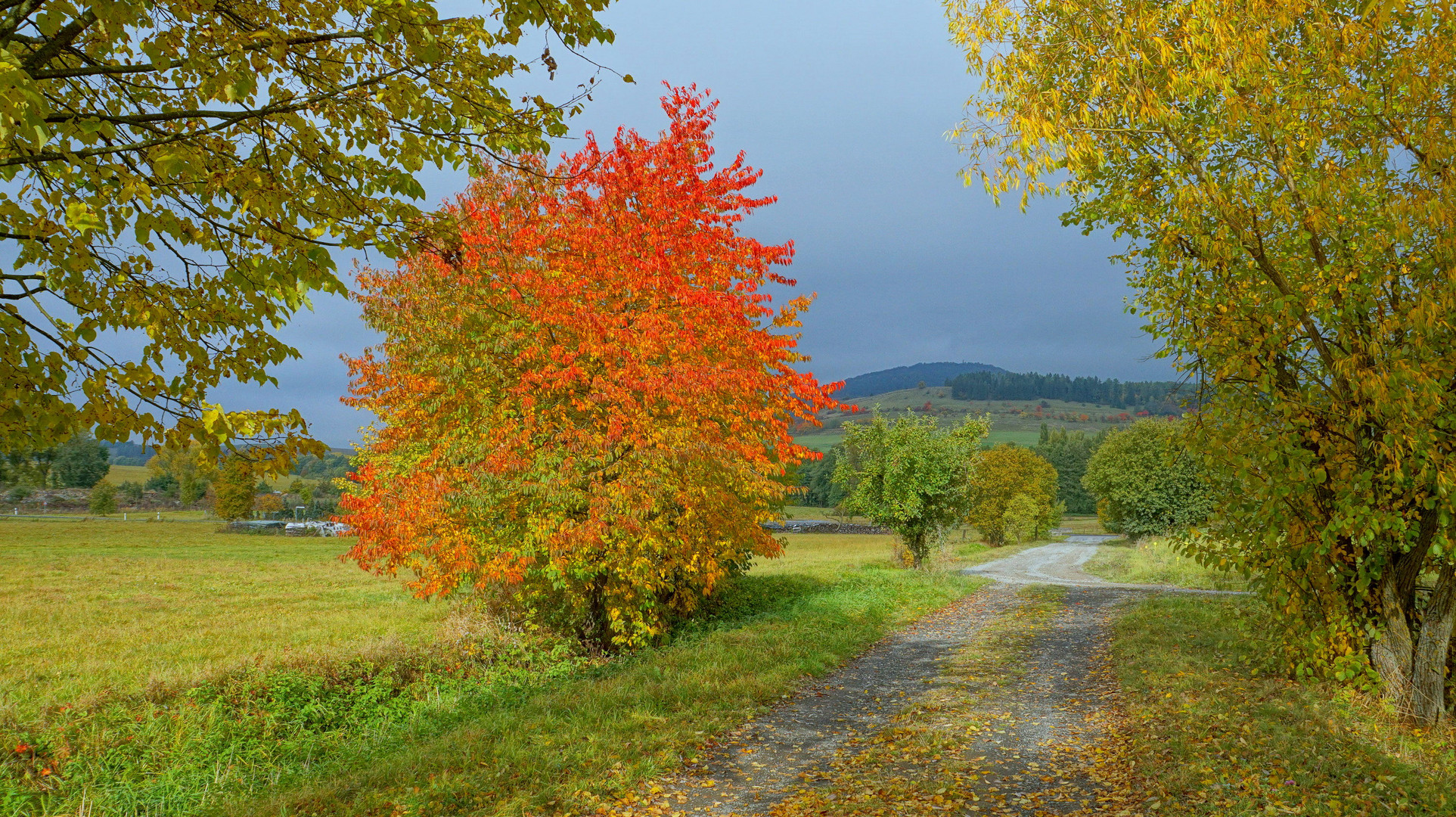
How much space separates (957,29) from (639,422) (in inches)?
281

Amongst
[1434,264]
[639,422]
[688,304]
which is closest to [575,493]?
[639,422]

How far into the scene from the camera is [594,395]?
12.7m

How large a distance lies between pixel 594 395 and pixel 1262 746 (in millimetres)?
9795

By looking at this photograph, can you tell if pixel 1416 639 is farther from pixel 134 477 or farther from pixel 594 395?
pixel 134 477

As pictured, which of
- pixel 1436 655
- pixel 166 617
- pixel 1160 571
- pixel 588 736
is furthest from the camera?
pixel 1160 571

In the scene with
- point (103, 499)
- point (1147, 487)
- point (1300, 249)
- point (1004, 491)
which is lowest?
point (1004, 491)

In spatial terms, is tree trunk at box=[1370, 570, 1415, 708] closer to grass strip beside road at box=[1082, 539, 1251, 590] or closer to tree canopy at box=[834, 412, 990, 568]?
grass strip beside road at box=[1082, 539, 1251, 590]

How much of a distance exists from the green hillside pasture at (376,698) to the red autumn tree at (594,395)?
5.44 feet

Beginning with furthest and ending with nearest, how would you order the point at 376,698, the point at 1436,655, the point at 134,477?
the point at 134,477
the point at 376,698
the point at 1436,655

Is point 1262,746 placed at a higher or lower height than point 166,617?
higher

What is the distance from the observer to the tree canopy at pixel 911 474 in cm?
2838

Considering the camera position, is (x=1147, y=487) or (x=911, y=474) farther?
(x=1147, y=487)

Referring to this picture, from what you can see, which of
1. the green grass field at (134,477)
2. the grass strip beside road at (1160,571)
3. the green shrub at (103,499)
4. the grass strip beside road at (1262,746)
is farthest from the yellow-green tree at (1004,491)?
the green grass field at (134,477)

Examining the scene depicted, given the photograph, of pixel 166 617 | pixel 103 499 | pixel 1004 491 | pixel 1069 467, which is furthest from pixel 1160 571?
pixel 103 499
